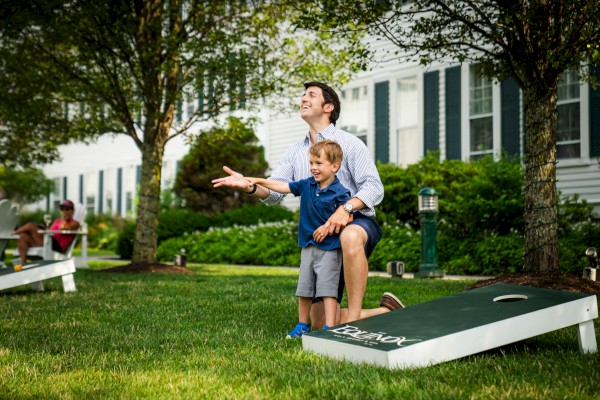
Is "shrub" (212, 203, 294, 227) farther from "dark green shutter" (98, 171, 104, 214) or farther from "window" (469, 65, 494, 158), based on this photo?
"dark green shutter" (98, 171, 104, 214)

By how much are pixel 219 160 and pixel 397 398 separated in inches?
751

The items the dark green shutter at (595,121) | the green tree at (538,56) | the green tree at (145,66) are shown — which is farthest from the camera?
the dark green shutter at (595,121)

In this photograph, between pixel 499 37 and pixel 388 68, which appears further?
pixel 388 68

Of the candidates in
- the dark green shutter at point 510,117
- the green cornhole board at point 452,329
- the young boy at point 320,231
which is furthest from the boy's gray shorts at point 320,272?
the dark green shutter at point 510,117

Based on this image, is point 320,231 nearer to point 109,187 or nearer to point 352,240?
point 352,240

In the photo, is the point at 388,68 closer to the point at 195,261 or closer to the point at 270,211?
the point at 270,211

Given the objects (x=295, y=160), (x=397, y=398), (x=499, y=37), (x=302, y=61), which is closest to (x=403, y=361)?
(x=397, y=398)

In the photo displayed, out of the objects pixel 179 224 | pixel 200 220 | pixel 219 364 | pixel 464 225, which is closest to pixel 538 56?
pixel 219 364

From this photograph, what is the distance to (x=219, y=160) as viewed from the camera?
72.2ft

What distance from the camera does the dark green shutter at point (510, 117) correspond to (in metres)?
14.8

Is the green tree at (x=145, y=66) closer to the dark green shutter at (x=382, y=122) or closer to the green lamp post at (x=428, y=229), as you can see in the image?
the green lamp post at (x=428, y=229)

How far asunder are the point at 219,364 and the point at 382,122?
14.4m

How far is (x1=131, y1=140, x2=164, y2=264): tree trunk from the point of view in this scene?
13734mm

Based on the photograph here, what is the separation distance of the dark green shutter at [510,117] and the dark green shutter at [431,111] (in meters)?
1.79
